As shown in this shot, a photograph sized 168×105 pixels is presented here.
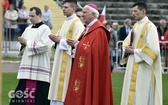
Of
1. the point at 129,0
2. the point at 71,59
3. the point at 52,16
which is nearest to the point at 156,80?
the point at 71,59

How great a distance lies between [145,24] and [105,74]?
3.98ft

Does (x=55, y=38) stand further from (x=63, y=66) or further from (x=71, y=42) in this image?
(x=63, y=66)

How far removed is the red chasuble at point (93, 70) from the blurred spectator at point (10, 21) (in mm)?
18377

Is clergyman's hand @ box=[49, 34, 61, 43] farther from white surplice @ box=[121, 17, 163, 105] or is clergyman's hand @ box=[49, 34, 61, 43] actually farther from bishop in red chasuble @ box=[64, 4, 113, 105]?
white surplice @ box=[121, 17, 163, 105]

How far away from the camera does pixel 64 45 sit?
11000 millimetres

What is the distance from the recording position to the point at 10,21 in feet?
96.0

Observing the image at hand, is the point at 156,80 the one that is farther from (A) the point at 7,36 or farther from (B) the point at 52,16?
(B) the point at 52,16

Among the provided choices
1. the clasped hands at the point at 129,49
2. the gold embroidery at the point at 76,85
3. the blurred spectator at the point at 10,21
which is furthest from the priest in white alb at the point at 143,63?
the blurred spectator at the point at 10,21

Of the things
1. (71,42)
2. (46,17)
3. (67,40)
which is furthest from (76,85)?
(46,17)

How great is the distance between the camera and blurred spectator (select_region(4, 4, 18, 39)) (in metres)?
28.2

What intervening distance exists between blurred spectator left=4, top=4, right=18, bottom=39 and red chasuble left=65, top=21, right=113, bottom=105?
18.4 metres

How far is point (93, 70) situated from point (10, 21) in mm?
19929

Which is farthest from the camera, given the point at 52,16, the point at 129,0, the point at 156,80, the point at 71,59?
the point at 129,0

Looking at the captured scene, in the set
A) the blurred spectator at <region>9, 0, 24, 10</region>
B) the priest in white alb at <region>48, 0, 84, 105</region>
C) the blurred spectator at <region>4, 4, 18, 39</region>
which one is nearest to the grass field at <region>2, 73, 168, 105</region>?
the priest in white alb at <region>48, 0, 84, 105</region>
